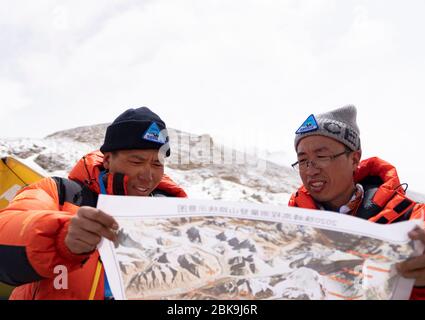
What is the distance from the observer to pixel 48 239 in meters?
1.50

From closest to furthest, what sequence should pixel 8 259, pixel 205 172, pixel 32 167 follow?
pixel 8 259, pixel 32 167, pixel 205 172

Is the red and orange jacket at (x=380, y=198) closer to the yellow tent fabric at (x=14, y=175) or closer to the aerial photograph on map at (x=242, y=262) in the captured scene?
the aerial photograph on map at (x=242, y=262)

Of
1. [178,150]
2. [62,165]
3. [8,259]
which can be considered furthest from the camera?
[178,150]

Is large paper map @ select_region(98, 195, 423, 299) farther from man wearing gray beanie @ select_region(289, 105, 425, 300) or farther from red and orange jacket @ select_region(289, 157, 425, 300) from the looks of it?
man wearing gray beanie @ select_region(289, 105, 425, 300)

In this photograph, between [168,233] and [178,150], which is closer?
[168,233]

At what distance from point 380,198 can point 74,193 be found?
157 cm

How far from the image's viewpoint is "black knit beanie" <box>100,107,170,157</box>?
235 centimetres

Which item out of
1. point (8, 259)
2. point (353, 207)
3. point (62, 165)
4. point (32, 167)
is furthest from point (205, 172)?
point (8, 259)

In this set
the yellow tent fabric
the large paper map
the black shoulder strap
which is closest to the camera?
the large paper map

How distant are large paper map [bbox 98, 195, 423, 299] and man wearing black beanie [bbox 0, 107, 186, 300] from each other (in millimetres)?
112

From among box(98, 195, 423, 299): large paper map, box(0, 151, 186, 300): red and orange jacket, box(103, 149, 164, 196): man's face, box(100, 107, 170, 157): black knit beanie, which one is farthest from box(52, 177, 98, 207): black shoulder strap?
box(98, 195, 423, 299): large paper map
